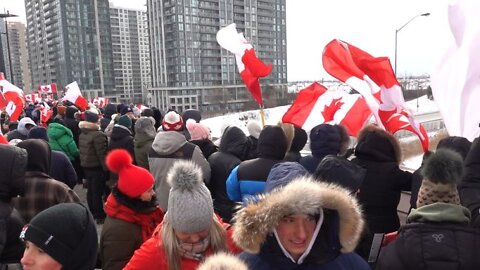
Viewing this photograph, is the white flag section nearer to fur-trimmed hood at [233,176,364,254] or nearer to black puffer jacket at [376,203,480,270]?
black puffer jacket at [376,203,480,270]

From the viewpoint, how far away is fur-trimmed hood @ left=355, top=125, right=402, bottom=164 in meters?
3.25

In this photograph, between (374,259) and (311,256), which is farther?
(374,259)

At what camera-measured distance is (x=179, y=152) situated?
4418 millimetres

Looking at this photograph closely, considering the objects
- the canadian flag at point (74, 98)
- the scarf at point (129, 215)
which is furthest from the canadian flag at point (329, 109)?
the canadian flag at point (74, 98)

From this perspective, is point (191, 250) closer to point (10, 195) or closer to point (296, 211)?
point (296, 211)

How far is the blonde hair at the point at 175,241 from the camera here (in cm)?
214

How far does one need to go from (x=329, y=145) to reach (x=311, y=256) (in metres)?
1.78

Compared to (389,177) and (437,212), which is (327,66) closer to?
(389,177)

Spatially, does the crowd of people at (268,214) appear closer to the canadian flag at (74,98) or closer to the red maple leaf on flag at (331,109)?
the red maple leaf on flag at (331,109)

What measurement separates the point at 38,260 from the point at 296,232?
1105 millimetres

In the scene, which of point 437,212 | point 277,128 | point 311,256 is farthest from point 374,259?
point 277,128

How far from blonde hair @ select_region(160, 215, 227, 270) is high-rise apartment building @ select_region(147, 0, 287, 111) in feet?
244

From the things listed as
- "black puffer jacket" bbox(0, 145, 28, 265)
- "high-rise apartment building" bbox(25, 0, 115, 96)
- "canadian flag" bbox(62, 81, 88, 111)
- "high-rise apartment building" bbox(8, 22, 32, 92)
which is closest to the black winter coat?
"black puffer jacket" bbox(0, 145, 28, 265)

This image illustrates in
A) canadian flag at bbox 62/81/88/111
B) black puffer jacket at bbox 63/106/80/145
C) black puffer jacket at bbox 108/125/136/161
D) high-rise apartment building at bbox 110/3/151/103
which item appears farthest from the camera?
high-rise apartment building at bbox 110/3/151/103
